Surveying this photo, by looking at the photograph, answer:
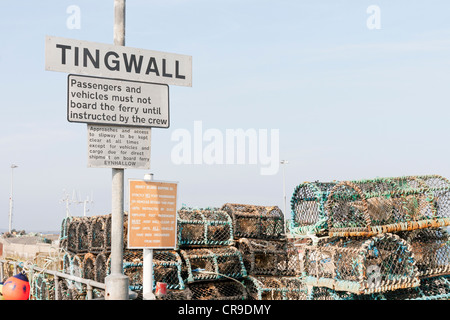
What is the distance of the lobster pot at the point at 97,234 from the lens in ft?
29.7

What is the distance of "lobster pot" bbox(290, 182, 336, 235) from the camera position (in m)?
7.19

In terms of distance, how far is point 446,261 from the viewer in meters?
7.30

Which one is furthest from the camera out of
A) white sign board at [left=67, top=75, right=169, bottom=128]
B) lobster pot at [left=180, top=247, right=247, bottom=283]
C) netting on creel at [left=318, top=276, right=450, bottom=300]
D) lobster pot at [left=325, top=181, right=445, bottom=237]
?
lobster pot at [left=180, top=247, right=247, bottom=283]

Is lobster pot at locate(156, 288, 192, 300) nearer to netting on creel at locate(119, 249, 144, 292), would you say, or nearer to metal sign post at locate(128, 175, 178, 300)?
netting on creel at locate(119, 249, 144, 292)

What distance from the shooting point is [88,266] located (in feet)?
29.7

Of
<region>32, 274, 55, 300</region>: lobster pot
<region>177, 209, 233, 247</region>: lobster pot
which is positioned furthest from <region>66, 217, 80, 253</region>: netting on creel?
<region>177, 209, 233, 247</region>: lobster pot

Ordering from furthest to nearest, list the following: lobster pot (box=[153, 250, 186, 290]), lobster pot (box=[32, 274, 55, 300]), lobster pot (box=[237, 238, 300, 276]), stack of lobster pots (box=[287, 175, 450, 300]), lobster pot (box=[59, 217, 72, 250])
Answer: lobster pot (box=[59, 217, 72, 250])
lobster pot (box=[237, 238, 300, 276])
lobster pot (box=[32, 274, 55, 300])
lobster pot (box=[153, 250, 186, 290])
stack of lobster pots (box=[287, 175, 450, 300])

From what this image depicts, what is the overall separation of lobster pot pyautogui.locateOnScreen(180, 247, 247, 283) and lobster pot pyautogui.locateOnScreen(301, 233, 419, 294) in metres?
2.19

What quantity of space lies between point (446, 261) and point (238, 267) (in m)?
3.58

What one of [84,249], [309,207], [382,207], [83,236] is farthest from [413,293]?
[83,236]

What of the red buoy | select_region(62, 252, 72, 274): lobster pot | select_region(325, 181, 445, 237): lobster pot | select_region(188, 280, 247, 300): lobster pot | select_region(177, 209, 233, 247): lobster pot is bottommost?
select_region(188, 280, 247, 300): lobster pot

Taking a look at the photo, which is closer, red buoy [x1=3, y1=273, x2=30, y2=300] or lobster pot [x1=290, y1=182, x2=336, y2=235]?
red buoy [x1=3, y1=273, x2=30, y2=300]

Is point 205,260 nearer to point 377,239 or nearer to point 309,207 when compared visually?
point 309,207
